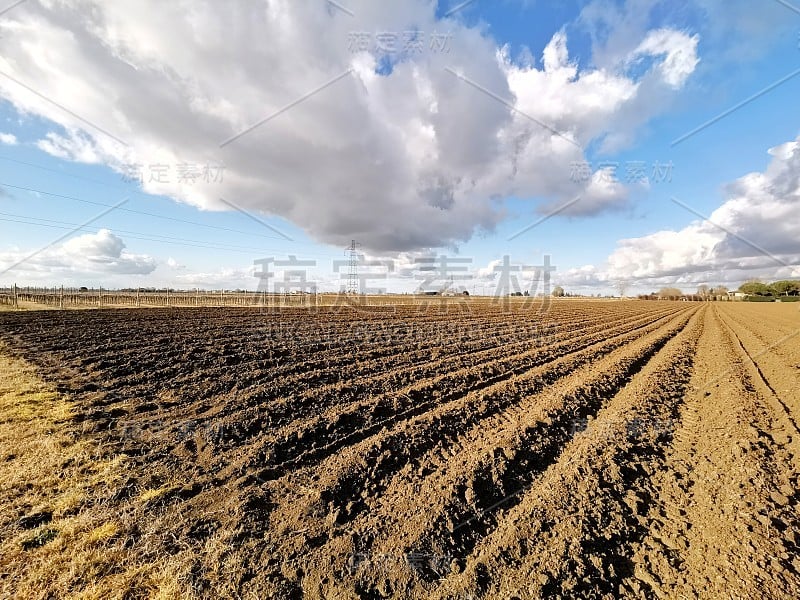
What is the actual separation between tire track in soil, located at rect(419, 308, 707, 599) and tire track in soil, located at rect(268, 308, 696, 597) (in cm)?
21

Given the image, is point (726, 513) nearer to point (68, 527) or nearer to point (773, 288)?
point (68, 527)

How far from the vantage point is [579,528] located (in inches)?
132

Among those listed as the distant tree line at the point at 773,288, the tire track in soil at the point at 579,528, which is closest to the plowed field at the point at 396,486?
the tire track in soil at the point at 579,528

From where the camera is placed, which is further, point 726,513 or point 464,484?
point 464,484

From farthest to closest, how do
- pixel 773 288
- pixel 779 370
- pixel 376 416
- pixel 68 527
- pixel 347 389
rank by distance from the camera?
pixel 773 288 → pixel 779 370 → pixel 347 389 → pixel 376 416 → pixel 68 527

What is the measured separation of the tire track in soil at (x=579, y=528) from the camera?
2770mm

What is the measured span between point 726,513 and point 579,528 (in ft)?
5.51

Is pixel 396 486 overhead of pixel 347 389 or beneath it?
beneath

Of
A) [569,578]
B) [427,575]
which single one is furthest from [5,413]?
[569,578]

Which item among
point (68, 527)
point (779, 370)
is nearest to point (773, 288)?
point (779, 370)

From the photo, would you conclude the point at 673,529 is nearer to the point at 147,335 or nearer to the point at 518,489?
the point at 518,489

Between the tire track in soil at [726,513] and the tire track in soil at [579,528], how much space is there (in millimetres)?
178

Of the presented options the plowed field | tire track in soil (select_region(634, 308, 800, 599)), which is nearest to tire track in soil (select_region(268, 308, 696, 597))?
the plowed field

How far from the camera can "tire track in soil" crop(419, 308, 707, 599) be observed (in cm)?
277
